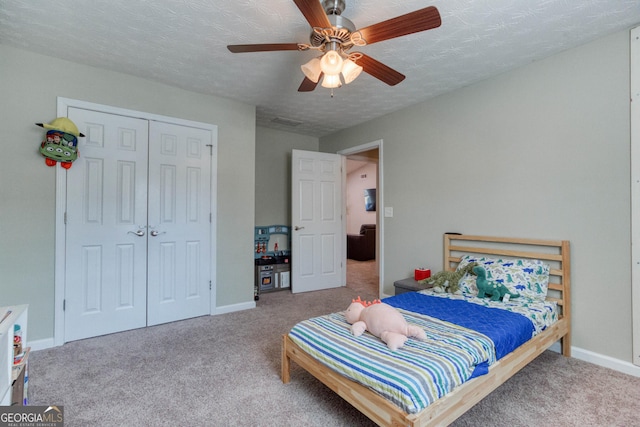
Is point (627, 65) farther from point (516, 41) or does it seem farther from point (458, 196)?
point (458, 196)

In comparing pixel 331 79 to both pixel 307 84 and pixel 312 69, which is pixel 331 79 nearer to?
pixel 312 69

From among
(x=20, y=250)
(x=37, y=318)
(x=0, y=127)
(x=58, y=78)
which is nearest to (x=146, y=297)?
(x=37, y=318)

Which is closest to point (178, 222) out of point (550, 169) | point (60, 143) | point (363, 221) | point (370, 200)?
point (60, 143)

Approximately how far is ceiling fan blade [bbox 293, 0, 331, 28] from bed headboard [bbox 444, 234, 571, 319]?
2.41m

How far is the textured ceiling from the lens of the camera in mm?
1896

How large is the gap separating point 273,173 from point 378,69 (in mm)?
3099

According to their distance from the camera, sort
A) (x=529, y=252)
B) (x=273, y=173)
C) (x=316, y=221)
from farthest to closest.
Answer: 1. (x=273, y=173)
2. (x=316, y=221)
3. (x=529, y=252)

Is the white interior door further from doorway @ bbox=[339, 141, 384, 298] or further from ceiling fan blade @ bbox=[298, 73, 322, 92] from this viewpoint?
ceiling fan blade @ bbox=[298, 73, 322, 92]

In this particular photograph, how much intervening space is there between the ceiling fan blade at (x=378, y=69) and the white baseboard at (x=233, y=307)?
2883 mm

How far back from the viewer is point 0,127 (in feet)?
7.75

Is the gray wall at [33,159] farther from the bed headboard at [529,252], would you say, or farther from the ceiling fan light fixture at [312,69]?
the bed headboard at [529,252]

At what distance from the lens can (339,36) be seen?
168cm

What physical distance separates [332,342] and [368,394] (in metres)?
0.35

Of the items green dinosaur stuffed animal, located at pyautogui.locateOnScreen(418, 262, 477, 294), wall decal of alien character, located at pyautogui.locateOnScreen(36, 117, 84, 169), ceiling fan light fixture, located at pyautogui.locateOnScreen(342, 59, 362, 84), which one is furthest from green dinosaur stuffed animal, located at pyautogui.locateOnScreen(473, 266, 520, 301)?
wall decal of alien character, located at pyautogui.locateOnScreen(36, 117, 84, 169)
